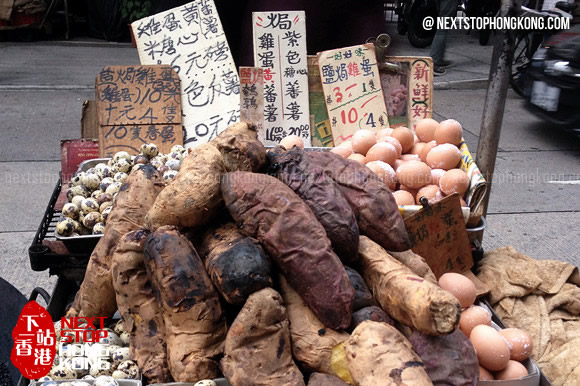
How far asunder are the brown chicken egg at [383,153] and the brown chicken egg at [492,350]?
117cm

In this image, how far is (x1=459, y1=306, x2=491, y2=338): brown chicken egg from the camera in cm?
227

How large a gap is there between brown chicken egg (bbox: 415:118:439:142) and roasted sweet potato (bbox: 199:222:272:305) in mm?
1874

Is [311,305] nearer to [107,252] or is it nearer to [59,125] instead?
[107,252]

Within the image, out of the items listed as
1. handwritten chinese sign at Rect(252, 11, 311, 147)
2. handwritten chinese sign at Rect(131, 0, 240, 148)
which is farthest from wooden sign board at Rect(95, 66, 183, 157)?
handwritten chinese sign at Rect(252, 11, 311, 147)

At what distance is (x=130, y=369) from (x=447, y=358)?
42.3 inches

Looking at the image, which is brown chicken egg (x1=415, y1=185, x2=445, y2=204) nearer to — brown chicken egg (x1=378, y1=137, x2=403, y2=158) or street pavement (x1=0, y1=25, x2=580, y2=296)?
brown chicken egg (x1=378, y1=137, x2=403, y2=158)

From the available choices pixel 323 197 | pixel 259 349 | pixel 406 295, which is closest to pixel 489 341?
pixel 406 295

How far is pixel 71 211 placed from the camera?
2.67 meters

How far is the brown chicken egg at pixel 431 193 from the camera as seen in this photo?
2.84 m

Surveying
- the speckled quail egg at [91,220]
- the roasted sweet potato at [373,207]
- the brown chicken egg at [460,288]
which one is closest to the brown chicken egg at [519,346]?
the brown chicken egg at [460,288]

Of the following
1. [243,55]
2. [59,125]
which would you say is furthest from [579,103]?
[59,125]

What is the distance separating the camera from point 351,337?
1640mm

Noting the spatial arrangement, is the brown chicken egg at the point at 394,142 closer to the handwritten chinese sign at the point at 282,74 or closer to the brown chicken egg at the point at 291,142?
the brown chicken egg at the point at 291,142

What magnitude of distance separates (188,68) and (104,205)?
58.5 inches
